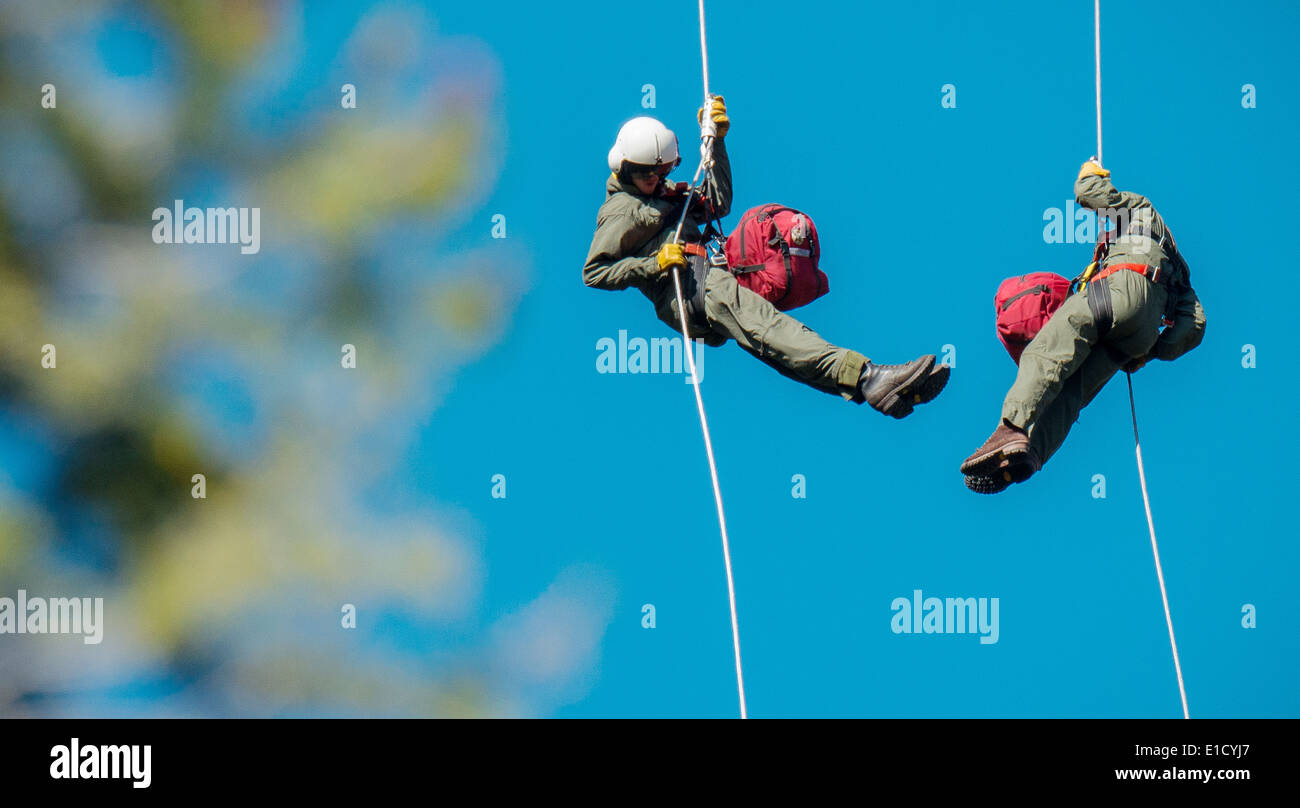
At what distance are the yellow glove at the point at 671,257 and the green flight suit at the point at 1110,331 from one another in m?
1.21

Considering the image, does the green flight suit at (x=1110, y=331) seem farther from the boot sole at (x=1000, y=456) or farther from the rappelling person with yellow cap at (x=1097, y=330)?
the boot sole at (x=1000, y=456)

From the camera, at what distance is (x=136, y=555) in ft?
32.2

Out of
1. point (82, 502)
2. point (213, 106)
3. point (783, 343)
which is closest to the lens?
point (783, 343)

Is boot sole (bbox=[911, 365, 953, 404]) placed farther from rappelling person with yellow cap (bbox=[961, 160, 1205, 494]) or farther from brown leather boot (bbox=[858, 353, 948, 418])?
rappelling person with yellow cap (bbox=[961, 160, 1205, 494])

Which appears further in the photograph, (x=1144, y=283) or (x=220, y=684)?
(x=220, y=684)

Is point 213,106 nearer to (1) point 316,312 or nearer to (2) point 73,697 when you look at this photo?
(1) point 316,312

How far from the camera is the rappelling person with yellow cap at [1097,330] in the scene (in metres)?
7.64

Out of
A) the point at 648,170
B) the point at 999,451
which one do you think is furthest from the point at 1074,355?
the point at 648,170

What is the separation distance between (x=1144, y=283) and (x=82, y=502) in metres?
4.56

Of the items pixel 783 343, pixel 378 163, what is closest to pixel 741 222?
pixel 783 343

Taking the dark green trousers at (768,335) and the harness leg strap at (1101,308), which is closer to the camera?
the dark green trousers at (768,335)

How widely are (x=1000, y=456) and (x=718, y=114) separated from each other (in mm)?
1501

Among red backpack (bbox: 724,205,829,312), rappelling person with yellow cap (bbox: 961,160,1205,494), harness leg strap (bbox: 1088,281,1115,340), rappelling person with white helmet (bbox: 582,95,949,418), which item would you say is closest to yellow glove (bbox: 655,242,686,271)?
rappelling person with white helmet (bbox: 582,95,949,418)

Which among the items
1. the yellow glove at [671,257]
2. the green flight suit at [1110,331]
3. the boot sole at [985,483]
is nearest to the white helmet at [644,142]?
the yellow glove at [671,257]
